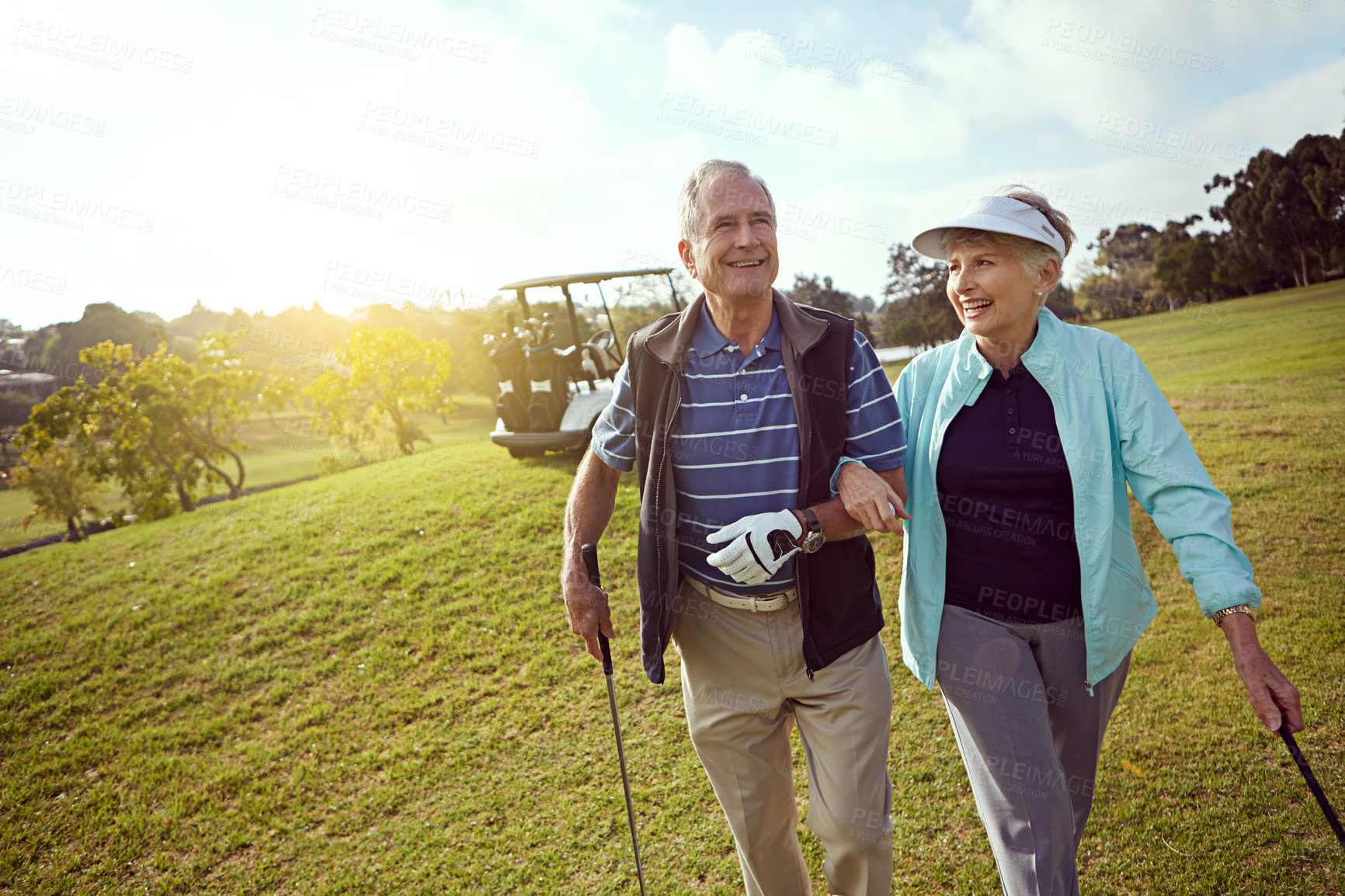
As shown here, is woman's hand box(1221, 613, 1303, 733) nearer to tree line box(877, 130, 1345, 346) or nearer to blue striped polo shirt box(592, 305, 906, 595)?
blue striped polo shirt box(592, 305, 906, 595)

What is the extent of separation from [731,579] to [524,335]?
916 centimetres

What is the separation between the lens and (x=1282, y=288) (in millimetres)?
28672

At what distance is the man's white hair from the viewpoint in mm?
2225

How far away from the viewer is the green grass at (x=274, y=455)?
20.3m

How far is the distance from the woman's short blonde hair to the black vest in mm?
424

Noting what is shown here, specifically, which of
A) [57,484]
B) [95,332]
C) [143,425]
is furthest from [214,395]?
[95,332]

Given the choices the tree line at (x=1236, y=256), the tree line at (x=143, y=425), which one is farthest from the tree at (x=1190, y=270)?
the tree line at (x=143, y=425)

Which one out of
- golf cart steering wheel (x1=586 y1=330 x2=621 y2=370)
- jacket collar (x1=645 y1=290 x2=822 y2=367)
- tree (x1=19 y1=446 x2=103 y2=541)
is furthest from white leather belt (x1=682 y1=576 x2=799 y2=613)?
tree (x1=19 y1=446 x2=103 y2=541)

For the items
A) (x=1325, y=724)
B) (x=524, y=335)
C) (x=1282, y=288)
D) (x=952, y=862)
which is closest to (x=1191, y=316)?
(x=1282, y=288)

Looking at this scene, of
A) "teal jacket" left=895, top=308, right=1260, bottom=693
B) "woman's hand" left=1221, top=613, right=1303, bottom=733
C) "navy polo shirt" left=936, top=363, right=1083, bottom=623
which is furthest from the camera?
"navy polo shirt" left=936, top=363, right=1083, bottom=623

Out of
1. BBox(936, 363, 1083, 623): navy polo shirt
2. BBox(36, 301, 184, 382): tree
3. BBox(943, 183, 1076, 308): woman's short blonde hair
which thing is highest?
BBox(36, 301, 184, 382): tree

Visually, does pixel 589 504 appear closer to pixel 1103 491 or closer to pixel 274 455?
pixel 1103 491

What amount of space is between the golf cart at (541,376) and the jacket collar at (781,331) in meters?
8.00

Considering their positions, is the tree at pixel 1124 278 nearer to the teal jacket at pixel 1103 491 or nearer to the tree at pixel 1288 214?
the tree at pixel 1288 214
